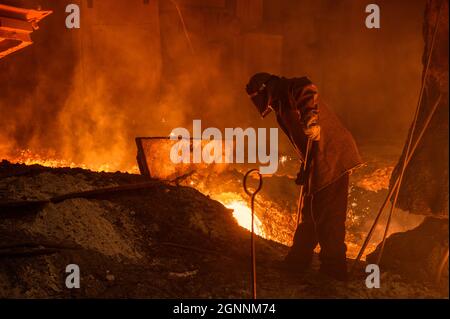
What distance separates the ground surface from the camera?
12.4 feet

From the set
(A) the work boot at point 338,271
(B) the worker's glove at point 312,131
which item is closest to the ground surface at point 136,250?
(A) the work boot at point 338,271

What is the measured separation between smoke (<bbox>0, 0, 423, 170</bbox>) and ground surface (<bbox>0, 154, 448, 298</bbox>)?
15.2 ft

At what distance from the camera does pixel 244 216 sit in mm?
7711

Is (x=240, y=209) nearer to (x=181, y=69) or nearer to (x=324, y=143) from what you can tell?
(x=324, y=143)

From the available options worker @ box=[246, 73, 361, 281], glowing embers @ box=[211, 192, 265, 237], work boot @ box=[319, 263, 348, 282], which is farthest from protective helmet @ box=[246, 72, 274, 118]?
glowing embers @ box=[211, 192, 265, 237]

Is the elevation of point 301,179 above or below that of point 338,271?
above

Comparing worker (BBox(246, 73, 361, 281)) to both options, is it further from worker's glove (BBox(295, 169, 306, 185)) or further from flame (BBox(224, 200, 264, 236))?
flame (BBox(224, 200, 264, 236))

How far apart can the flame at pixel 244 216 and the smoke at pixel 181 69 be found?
3.92 metres

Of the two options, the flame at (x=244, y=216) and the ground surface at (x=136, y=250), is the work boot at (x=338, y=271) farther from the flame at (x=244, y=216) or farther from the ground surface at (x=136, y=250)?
the flame at (x=244, y=216)

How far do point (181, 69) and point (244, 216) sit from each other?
18.4 feet

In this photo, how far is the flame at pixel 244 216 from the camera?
7.50 meters

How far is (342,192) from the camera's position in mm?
4008

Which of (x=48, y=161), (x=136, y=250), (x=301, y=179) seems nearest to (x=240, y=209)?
(x=136, y=250)

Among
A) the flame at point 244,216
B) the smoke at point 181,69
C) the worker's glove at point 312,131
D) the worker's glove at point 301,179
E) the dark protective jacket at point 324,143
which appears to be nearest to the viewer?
the worker's glove at point 312,131
